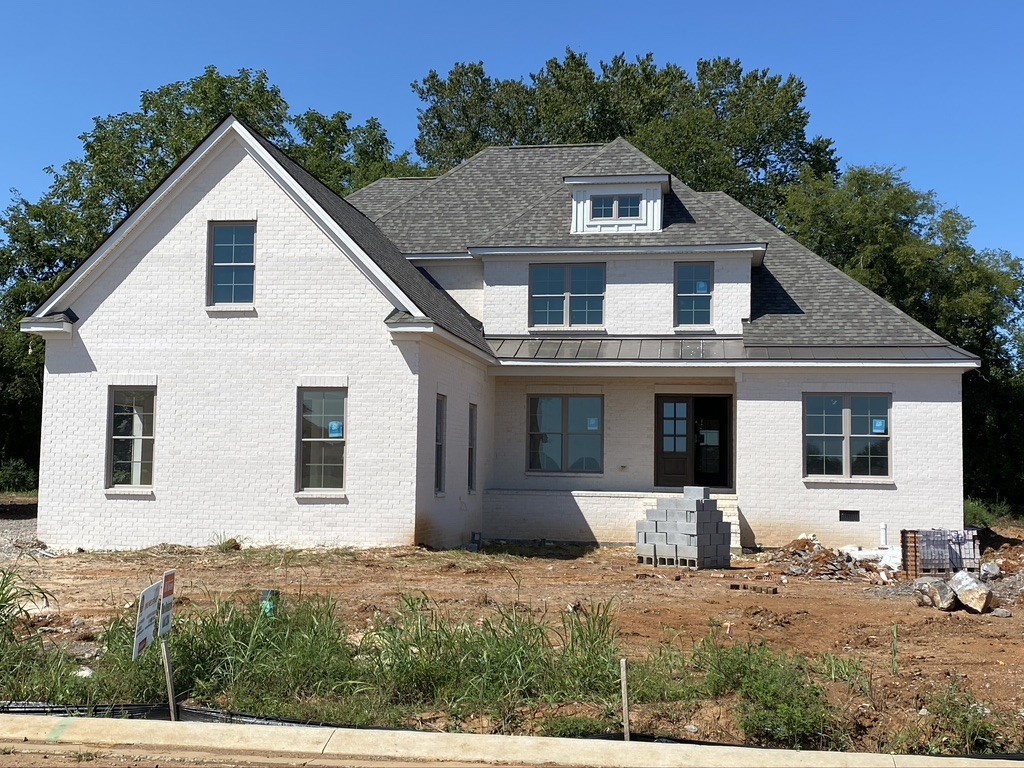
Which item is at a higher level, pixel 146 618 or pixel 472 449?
pixel 472 449

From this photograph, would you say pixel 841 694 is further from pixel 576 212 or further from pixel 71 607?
pixel 576 212

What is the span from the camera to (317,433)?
19.0 m

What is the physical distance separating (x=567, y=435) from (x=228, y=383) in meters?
8.07

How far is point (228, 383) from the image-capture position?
62.7 ft

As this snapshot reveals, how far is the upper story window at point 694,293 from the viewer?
23.7 meters

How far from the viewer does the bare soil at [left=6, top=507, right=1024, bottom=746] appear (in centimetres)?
975

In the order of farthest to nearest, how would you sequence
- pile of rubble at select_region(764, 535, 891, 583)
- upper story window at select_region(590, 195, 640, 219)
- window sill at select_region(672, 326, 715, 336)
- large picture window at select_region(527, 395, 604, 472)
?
upper story window at select_region(590, 195, 640, 219)
large picture window at select_region(527, 395, 604, 472)
window sill at select_region(672, 326, 715, 336)
pile of rubble at select_region(764, 535, 891, 583)

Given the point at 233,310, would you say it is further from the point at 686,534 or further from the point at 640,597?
the point at 640,597

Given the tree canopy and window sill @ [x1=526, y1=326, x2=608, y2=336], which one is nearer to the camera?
window sill @ [x1=526, y1=326, x2=608, y2=336]

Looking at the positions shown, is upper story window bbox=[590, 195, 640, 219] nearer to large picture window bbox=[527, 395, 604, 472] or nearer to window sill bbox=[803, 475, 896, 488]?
large picture window bbox=[527, 395, 604, 472]

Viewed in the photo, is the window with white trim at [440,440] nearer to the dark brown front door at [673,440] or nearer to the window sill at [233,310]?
the window sill at [233,310]

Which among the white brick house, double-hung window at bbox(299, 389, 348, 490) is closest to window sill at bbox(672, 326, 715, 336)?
the white brick house

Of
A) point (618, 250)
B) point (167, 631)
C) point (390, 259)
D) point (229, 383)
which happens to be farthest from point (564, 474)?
point (167, 631)

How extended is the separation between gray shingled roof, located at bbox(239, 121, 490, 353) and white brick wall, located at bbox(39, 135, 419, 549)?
49 centimetres
